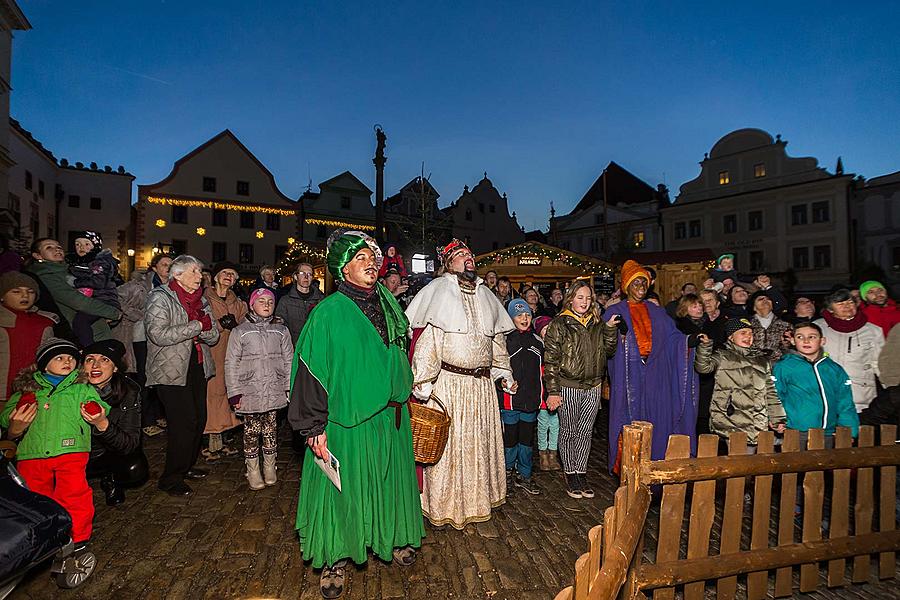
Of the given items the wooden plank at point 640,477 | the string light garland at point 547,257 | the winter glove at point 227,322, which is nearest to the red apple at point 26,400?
the winter glove at point 227,322

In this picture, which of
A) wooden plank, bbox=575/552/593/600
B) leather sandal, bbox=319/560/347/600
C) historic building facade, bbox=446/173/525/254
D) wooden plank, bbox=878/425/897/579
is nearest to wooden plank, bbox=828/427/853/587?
wooden plank, bbox=878/425/897/579

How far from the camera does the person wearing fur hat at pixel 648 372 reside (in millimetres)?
→ 4773

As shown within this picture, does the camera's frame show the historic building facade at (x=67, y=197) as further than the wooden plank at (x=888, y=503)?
Yes

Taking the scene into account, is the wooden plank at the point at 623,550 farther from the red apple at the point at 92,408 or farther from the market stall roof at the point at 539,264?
the market stall roof at the point at 539,264

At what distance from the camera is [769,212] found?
101ft

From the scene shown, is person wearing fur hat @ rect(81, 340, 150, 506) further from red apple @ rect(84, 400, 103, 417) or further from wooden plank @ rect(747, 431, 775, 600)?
wooden plank @ rect(747, 431, 775, 600)

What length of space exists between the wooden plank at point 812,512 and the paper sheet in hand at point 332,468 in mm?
3115

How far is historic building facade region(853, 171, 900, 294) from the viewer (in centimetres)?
2853

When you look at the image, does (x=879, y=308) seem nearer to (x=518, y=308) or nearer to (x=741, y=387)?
(x=741, y=387)

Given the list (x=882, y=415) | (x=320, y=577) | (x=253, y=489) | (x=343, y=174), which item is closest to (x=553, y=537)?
(x=320, y=577)

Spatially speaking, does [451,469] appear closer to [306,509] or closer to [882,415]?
[306,509]

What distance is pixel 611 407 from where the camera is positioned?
4941 mm

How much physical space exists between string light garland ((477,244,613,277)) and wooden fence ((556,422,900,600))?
15456mm

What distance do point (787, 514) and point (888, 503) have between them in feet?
3.19
